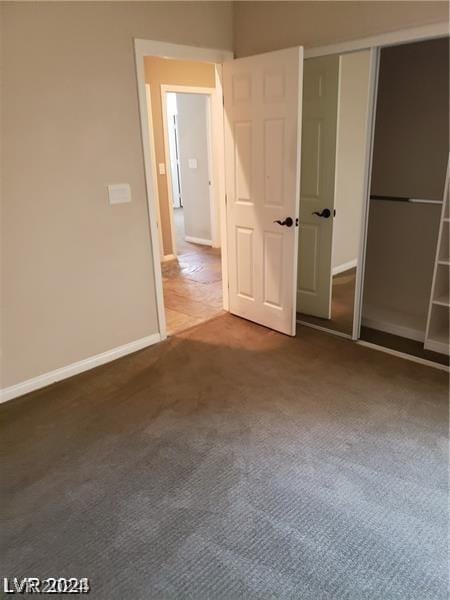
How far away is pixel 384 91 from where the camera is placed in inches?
122

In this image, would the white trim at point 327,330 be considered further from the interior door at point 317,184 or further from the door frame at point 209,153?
the door frame at point 209,153

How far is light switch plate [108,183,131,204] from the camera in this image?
2.90m

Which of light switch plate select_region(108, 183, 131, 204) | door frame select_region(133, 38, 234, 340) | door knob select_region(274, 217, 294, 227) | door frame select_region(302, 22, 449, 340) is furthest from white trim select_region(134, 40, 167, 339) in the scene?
door frame select_region(302, 22, 449, 340)

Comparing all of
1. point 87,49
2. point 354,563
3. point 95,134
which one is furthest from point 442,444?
point 87,49

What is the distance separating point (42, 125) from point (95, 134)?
33 cm

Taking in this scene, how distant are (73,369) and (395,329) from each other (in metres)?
2.49

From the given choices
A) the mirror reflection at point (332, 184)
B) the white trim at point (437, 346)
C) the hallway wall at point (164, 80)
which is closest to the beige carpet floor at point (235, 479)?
the white trim at point (437, 346)

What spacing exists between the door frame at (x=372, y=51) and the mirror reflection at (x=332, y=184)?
29 mm

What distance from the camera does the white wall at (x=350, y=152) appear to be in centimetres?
289

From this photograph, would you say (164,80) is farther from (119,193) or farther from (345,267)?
(345,267)

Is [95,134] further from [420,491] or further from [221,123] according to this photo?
[420,491]

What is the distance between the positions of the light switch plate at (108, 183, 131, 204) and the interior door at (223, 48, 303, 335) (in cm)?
94

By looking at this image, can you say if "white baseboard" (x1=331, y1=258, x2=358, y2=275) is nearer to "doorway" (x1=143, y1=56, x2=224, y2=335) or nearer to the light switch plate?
"doorway" (x1=143, y1=56, x2=224, y2=335)

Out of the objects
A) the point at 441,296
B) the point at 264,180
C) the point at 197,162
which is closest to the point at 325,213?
the point at 264,180
